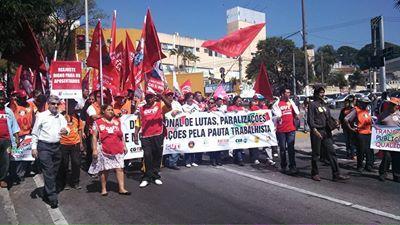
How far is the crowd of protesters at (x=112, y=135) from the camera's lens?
7.25 m

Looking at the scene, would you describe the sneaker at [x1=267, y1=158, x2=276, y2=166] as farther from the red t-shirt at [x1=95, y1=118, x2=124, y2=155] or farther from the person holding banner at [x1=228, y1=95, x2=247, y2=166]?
the red t-shirt at [x1=95, y1=118, x2=124, y2=155]

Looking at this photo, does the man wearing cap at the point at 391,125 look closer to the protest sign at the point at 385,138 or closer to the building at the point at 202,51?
the protest sign at the point at 385,138

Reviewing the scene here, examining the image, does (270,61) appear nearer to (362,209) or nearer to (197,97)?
(197,97)

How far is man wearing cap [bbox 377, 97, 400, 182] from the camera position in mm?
8776

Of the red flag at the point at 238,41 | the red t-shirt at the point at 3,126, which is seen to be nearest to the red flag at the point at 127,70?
the red flag at the point at 238,41

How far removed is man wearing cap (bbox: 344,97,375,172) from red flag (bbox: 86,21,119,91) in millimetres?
6123

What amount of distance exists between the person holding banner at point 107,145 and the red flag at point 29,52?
4.25m

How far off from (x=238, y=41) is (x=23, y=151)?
610 cm

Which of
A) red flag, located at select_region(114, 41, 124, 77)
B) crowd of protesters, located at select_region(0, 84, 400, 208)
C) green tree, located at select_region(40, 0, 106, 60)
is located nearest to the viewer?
crowd of protesters, located at select_region(0, 84, 400, 208)

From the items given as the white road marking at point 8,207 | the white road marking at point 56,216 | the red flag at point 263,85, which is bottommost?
the white road marking at point 56,216

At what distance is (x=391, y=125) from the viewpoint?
30.6 feet

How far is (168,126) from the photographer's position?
1070 centimetres

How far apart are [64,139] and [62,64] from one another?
2.76 m

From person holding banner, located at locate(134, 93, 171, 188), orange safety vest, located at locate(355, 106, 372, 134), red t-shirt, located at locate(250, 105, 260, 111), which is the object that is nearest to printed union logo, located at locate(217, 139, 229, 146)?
red t-shirt, located at locate(250, 105, 260, 111)
